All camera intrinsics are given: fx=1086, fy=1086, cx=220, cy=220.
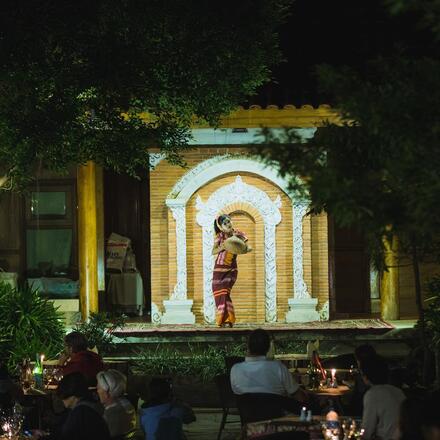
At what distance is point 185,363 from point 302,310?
4.45 meters

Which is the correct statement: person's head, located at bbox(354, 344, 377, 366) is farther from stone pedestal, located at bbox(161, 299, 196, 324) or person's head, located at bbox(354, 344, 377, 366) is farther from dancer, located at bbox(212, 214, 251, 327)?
stone pedestal, located at bbox(161, 299, 196, 324)

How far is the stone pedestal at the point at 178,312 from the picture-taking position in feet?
60.7

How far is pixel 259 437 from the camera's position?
24.9 feet

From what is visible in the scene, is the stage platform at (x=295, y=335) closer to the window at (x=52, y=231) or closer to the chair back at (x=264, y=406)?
the window at (x=52, y=231)

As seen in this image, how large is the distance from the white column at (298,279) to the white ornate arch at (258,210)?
301mm

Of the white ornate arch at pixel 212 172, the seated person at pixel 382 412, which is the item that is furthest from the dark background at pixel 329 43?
the seated person at pixel 382 412

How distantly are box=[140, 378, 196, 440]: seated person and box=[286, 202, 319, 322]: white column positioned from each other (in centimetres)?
1013

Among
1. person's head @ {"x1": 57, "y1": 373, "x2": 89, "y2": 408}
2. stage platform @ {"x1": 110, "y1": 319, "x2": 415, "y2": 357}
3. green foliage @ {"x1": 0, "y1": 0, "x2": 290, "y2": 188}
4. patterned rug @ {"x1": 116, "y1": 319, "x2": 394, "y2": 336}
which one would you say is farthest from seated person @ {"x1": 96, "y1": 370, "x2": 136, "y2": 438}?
patterned rug @ {"x1": 116, "y1": 319, "x2": 394, "y2": 336}

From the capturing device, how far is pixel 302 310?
1858 cm

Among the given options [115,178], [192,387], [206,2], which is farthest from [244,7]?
[115,178]

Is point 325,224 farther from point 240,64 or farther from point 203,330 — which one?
point 240,64

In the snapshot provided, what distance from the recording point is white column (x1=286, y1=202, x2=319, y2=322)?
60.9ft

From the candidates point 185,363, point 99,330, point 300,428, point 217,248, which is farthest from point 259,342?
point 217,248

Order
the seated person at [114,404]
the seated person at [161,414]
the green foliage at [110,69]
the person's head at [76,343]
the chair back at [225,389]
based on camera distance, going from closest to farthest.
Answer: the seated person at [161,414], the seated person at [114,404], the person's head at [76,343], the chair back at [225,389], the green foliage at [110,69]
